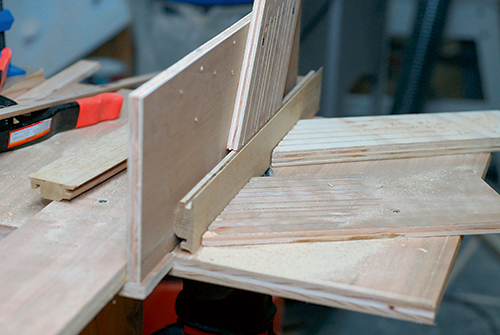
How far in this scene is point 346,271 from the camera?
96 centimetres

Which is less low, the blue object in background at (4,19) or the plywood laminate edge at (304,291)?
the blue object in background at (4,19)

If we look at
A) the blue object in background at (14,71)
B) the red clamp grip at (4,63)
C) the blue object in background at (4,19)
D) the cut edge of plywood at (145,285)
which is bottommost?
the cut edge of plywood at (145,285)

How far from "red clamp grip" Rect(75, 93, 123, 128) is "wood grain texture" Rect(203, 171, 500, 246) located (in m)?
0.70

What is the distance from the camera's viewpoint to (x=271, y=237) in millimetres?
1055

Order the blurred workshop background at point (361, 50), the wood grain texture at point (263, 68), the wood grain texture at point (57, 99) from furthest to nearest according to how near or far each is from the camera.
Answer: the blurred workshop background at point (361, 50) < the wood grain texture at point (57, 99) < the wood grain texture at point (263, 68)

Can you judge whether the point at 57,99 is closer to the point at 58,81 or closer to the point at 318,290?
the point at 58,81

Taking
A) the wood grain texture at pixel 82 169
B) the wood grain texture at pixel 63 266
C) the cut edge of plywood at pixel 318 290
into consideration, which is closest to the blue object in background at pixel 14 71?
the wood grain texture at pixel 82 169

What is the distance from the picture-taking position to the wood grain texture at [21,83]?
1810 mm

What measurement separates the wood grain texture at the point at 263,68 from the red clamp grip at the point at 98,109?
61 cm

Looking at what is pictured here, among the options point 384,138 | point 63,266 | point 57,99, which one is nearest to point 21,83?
point 57,99

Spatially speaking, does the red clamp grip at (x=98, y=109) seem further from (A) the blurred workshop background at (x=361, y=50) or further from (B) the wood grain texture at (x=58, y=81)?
(A) the blurred workshop background at (x=361, y=50)

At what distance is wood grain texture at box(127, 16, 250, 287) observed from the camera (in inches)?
32.3

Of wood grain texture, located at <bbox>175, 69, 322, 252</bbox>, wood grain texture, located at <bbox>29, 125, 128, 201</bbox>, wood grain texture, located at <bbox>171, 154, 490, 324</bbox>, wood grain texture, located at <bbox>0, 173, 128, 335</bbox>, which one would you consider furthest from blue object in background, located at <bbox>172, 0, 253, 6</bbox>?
wood grain texture, located at <bbox>171, 154, 490, 324</bbox>

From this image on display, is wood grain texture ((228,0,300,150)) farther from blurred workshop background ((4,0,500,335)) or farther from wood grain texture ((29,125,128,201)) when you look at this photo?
blurred workshop background ((4,0,500,335))
